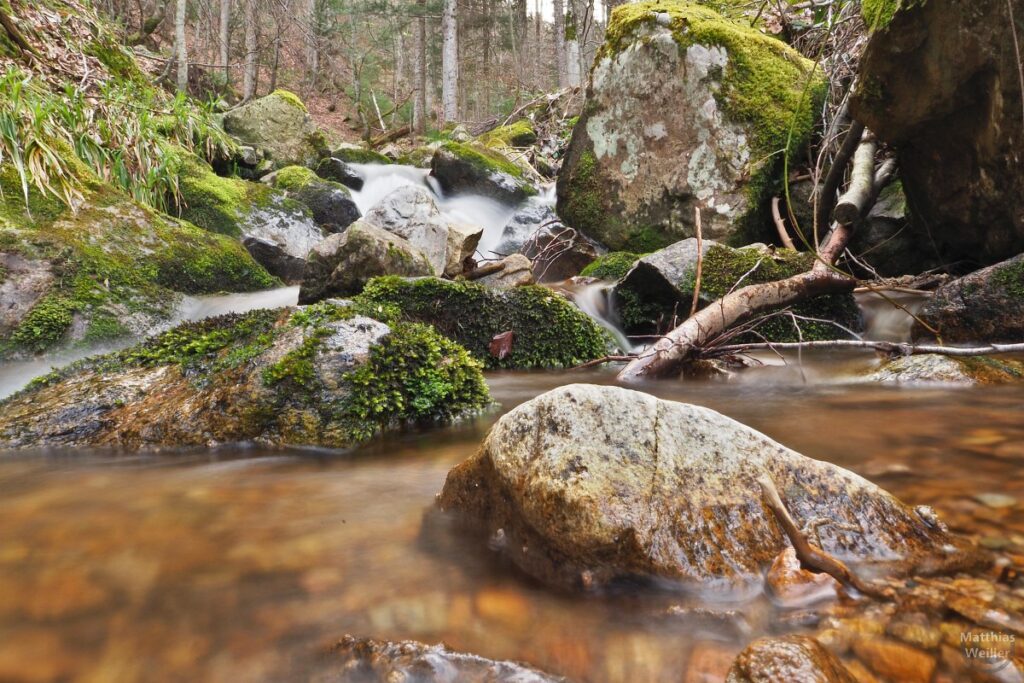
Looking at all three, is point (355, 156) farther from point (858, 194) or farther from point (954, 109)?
point (954, 109)

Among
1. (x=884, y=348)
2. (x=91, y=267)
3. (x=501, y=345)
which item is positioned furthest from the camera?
(x=501, y=345)

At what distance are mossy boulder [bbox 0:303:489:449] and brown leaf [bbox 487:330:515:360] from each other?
1368 millimetres

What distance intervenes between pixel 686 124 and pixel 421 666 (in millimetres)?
7659

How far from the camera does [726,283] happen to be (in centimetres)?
511

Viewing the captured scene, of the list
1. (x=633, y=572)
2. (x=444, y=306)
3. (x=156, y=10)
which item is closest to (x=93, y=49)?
(x=444, y=306)

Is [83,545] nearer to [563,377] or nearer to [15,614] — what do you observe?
[15,614]

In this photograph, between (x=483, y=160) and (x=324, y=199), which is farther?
(x=483, y=160)

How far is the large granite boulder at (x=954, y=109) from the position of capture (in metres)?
3.79

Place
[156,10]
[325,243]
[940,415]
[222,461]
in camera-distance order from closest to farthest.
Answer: [222,461] < [940,415] < [325,243] < [156,10]

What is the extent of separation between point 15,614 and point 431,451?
164 cm

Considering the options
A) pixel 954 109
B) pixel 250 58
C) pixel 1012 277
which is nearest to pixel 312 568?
pixel 1012 277

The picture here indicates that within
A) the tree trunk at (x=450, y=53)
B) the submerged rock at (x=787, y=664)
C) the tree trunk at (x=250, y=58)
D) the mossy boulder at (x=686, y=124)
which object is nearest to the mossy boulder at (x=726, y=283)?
the mossy boulder at (x=686, y=124)

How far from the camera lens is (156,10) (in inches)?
734

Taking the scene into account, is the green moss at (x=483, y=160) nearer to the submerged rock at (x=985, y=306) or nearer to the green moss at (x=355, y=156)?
the green moss at (x=355, y=156)
